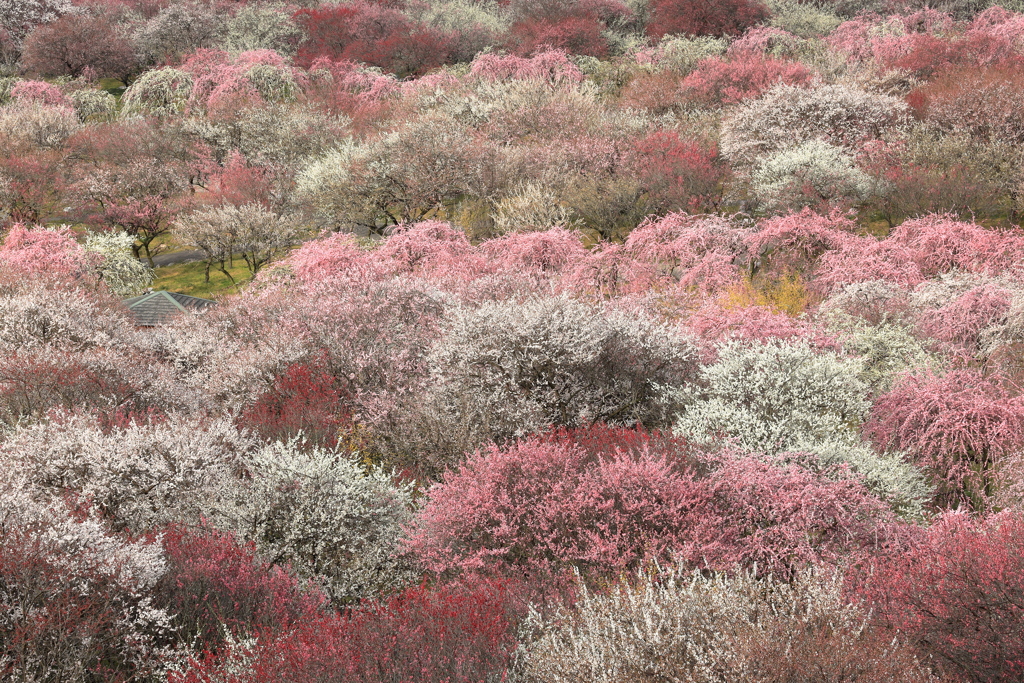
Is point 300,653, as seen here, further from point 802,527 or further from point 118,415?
point 118,415

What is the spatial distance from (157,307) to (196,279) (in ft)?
33.8

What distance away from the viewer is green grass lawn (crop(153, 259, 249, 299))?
36375mm

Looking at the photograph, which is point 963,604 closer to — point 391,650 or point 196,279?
point 391,650

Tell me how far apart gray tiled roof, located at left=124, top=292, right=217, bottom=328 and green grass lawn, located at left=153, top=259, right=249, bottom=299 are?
209 inches

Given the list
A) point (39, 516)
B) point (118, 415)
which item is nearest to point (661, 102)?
point (118, 415)

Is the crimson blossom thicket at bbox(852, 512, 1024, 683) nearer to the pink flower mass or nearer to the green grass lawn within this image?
the pink flower mass

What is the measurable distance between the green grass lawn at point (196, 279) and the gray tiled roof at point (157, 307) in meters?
5.31

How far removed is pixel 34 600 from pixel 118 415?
727cm

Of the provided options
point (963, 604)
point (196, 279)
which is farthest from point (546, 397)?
point (196, 279)

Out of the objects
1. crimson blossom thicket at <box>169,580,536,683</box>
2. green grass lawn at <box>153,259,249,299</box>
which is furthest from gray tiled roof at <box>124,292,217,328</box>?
crimson blossom thicket at <box>169,580,536,683</box>

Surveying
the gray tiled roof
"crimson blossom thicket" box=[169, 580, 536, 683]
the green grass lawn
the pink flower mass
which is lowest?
the green grass lawn

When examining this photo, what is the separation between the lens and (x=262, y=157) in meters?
41.7

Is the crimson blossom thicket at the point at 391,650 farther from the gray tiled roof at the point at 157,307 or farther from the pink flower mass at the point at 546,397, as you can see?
the gray tiled roof at the point at 157,307

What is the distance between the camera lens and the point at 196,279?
124ft
